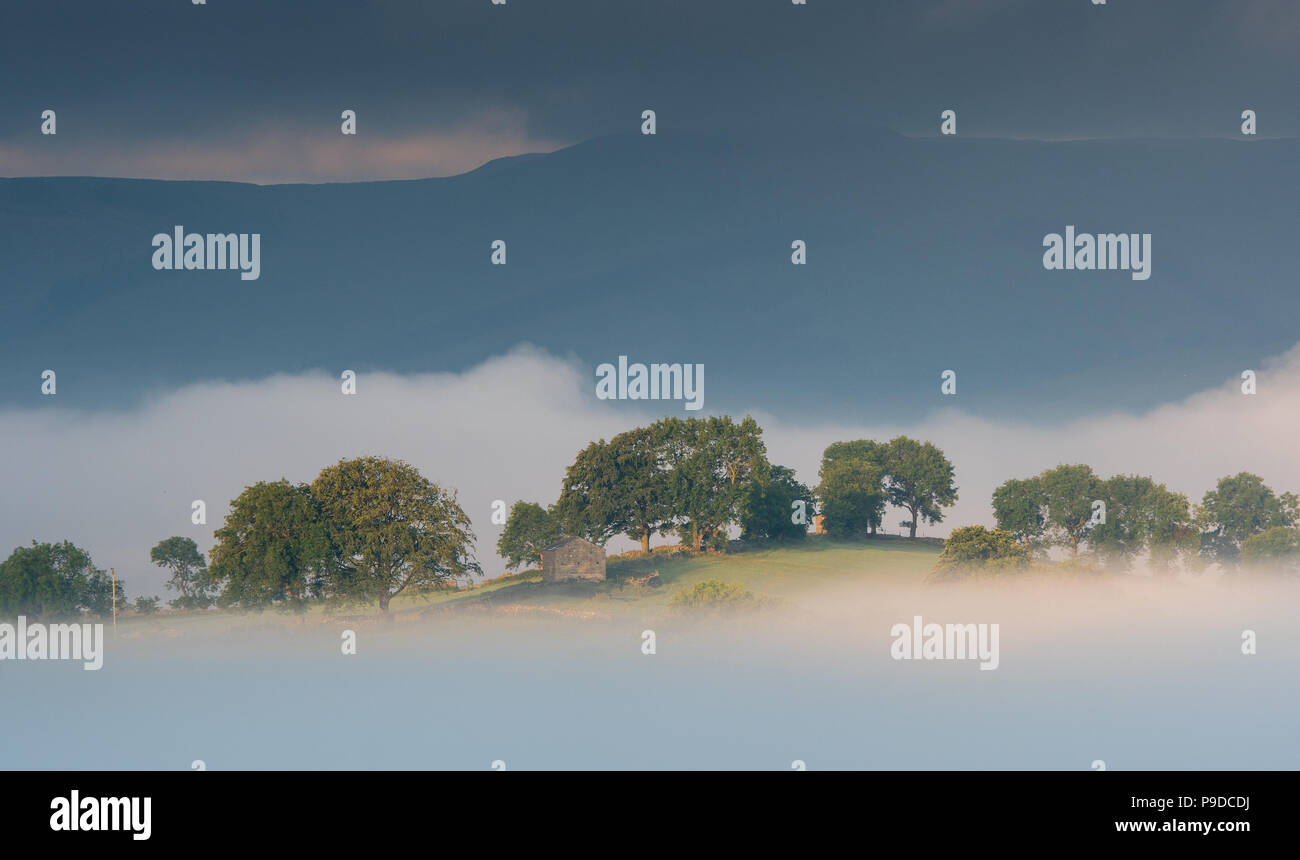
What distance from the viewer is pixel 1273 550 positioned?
100625 mm

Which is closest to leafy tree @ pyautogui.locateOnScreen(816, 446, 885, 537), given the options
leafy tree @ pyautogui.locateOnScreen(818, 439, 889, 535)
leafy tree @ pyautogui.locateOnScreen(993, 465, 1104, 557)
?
leafy tree @ pyautogui.locateOnScreen(818, 439, 889, 535)

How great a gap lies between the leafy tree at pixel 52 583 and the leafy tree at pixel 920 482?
201ft

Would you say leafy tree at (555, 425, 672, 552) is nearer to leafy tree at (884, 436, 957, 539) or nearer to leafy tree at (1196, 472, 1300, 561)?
leafy tree at (884, 436, 957, 539)

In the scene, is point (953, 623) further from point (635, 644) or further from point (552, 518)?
point (552, 518)

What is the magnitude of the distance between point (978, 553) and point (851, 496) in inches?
664

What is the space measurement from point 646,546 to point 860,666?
Answer: 85.0 feet

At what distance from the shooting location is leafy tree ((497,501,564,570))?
305 ft

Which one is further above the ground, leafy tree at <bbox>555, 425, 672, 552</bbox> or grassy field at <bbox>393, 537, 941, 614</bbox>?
leafy tree at <bbox>555, 425, 672, 552</bbox>

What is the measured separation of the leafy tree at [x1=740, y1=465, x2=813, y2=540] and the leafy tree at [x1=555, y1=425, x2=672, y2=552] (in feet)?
20.7

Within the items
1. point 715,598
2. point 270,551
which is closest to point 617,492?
point 715,598

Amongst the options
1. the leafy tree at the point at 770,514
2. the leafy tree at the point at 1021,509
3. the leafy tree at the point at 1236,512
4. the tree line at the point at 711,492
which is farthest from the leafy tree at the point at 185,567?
the leafy tree at the point at 1236,512

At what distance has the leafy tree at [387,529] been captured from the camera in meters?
81.3

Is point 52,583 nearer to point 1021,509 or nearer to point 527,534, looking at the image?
point 527,534

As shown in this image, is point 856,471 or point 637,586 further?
point 856,471
